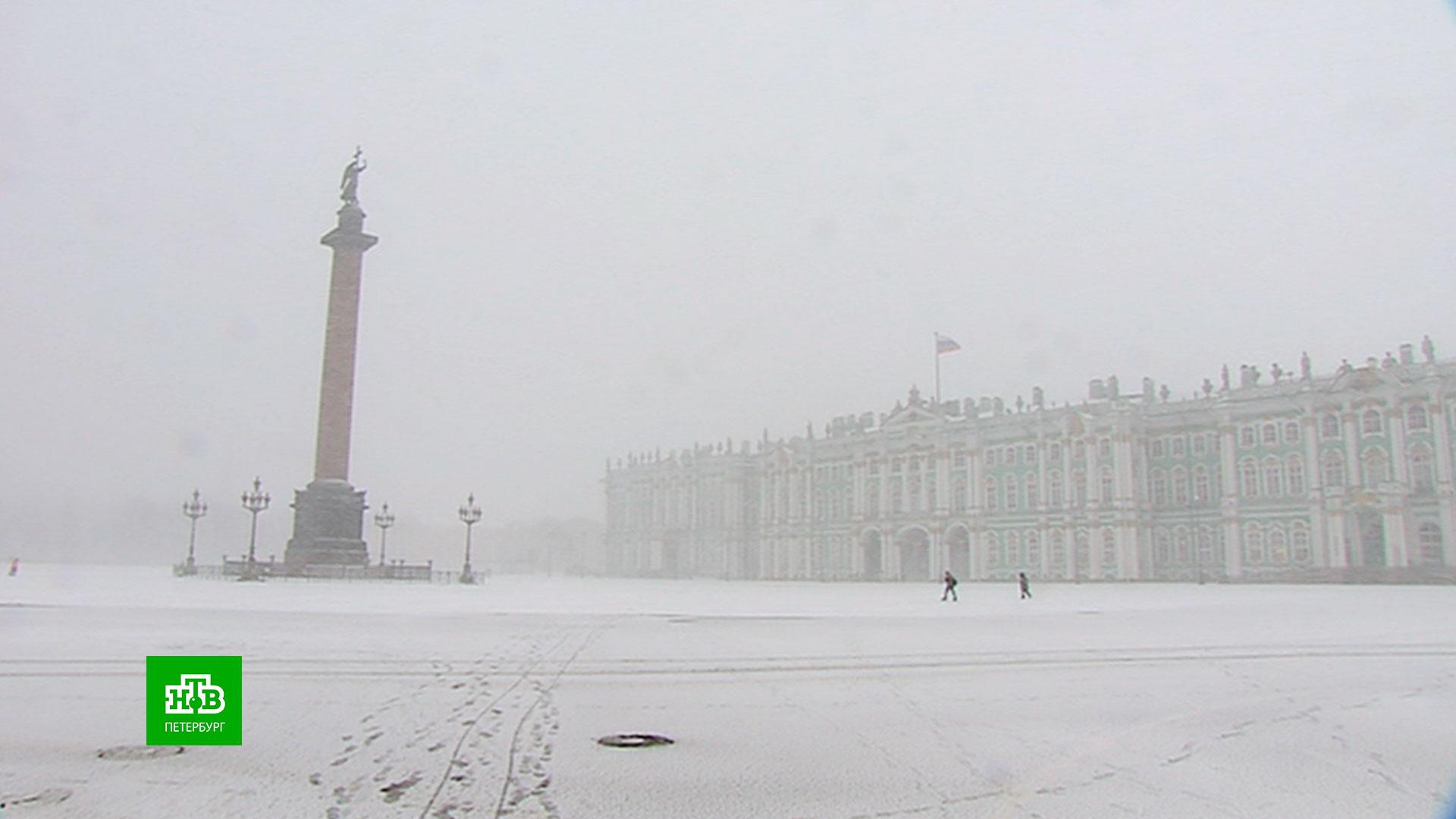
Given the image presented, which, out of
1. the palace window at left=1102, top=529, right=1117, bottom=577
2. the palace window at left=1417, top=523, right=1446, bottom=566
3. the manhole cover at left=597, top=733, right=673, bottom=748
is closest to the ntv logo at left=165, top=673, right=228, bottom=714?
the manhole cover at left=597, top=733, right=673, bottom=748

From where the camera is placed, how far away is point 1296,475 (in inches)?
2510

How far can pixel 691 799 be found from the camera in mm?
Result: 8633

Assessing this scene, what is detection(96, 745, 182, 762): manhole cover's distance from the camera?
9.57m

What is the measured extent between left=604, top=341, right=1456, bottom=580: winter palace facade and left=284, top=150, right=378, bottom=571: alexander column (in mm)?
44542

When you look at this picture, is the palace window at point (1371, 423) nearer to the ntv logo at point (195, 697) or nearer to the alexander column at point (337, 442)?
the alexander column at point (337, 442)

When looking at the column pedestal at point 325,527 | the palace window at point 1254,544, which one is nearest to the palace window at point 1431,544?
the palace window at point 1254,544

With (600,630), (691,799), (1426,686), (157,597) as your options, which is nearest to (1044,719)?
(691,799)

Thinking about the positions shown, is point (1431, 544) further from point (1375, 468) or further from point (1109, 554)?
point (1109, 554)

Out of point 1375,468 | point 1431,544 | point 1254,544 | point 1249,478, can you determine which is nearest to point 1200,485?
point 1249,478

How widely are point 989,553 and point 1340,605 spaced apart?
46.0 m

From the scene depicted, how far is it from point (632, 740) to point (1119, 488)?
64.2m

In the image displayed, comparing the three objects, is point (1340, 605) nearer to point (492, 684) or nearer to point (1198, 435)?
point (492, 684)

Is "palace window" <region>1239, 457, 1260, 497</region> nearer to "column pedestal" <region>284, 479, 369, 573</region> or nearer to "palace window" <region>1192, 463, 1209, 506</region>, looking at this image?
"palace window" <region>1192, 463, 1209, 506</region>

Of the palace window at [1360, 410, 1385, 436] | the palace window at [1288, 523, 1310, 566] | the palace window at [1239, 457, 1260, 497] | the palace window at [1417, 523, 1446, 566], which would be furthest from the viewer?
the palace window at [1239, 457, 1260, 497]
